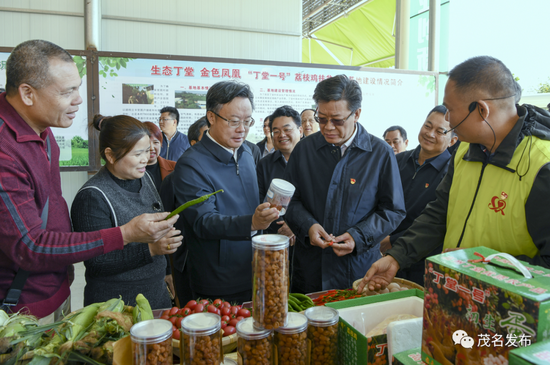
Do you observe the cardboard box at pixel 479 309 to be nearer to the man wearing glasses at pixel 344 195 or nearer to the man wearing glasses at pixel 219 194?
the man wearing glasses at pixel 344 195

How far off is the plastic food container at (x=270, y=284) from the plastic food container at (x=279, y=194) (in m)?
0.46

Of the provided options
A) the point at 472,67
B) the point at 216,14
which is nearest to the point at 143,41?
the point at 216,14

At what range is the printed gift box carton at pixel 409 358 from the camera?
888mm

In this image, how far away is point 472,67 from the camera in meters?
1.31

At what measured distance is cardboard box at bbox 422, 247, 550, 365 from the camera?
682 millimetres

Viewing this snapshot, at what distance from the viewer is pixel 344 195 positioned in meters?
1.90

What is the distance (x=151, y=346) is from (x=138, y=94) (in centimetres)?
405

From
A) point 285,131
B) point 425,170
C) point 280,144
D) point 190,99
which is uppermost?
point 190,99

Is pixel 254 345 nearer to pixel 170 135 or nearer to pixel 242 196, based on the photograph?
pixel 242 196

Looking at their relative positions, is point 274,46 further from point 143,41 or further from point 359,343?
point 359,343

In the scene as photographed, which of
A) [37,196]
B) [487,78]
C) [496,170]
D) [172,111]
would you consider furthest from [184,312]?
[172,111]

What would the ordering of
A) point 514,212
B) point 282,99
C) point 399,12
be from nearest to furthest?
point 514,212 → point 282,99 → point 399,12

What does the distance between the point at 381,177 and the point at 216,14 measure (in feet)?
14.0

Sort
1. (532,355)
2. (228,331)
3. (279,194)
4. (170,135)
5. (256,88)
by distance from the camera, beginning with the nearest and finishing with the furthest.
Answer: (532,355) < (228,331) < (279,194) < (170,135) < (256,88)
